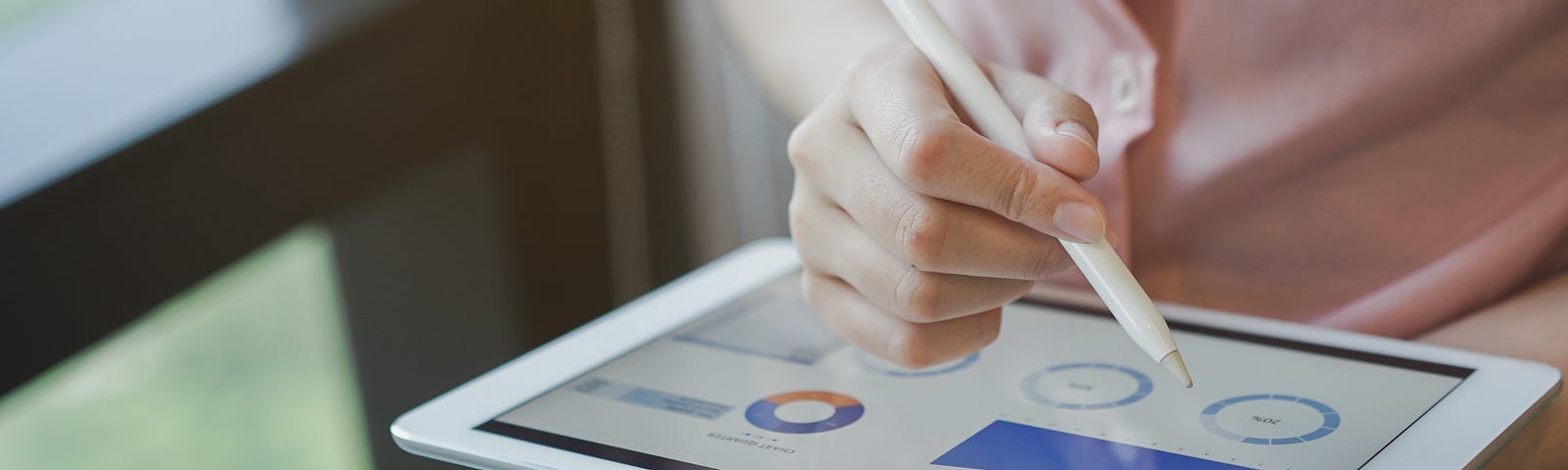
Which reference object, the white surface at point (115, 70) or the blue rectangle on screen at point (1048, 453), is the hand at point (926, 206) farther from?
the white surface at point (115, 70)

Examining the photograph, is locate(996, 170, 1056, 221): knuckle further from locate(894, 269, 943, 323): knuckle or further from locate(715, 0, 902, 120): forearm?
locate(715, 0, 902, 120): forearm

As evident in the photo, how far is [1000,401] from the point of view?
407 millimetres

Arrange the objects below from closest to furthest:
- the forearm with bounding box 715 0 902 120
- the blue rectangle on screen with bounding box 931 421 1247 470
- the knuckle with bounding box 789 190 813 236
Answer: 1. the blue rectangle on screen with bounding box 931 421 1247 470
2. the knuckle with bounding box 789 190 813 236
3. the forearm with bounding box 715 0 902 120

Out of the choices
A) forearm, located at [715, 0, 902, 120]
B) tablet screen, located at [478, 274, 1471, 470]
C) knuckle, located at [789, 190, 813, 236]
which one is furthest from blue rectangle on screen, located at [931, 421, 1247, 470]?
forearm, located at [715, 0, 902, 120]

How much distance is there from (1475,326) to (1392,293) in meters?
0.04

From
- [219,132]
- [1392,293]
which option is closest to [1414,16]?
[1392,293]

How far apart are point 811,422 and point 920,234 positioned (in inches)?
2.3

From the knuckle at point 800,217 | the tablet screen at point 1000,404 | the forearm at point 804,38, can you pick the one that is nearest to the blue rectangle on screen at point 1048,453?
the tablet screen at point 1000,404

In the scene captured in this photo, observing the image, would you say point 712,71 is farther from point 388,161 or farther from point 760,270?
point 760,270

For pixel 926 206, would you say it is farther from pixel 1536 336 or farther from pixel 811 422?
pixel 1536 336

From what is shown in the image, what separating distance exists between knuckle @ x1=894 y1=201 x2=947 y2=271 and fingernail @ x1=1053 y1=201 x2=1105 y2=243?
38 mm

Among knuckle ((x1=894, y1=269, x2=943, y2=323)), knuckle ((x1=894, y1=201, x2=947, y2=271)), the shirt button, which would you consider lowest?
knuckle ((x1=894, y1=269, x2=943, y2=323))

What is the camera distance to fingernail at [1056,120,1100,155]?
38 cm

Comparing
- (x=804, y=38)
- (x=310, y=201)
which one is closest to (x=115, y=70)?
(x=310, y=201)
